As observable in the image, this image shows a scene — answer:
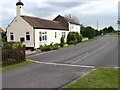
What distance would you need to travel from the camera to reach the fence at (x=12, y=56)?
19.1m

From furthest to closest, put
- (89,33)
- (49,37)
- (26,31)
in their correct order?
(89,33)
(49,37)
(26,31)

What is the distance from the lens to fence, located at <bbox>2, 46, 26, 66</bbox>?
19141mm

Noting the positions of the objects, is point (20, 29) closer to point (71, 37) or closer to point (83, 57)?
point (71, 37)

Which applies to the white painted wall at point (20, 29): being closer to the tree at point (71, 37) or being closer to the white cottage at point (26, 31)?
the white cottage at point (26, 31)

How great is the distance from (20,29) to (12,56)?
19786 millimetres

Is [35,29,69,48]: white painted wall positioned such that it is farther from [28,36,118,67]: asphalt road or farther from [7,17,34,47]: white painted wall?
[28,36,118,67]: asphalt road

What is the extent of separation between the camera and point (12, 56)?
20.0 m

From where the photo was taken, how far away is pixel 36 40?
3862cm

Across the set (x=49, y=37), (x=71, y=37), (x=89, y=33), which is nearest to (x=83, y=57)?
(x=49, y=37)

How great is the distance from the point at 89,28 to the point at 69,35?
2935 centimetres

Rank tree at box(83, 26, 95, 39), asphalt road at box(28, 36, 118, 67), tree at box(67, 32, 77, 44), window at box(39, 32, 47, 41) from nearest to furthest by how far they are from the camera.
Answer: asphalt road at box(28, 36, 118, 67) < window at box(39, 32, 47, 41) < tree at box(67, 32, 77, 44) < tree at box(83, 26, 95, 39)

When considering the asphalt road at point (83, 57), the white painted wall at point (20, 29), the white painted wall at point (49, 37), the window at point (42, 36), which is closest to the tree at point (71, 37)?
the white painted wall at point (49, 37)

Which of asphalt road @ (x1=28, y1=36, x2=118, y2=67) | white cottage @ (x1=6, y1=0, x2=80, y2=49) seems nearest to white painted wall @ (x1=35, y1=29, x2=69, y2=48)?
white cottage @ (x1=6, y1=0, x2=80, y2=49)

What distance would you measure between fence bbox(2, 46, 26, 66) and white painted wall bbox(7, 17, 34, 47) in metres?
16.6
